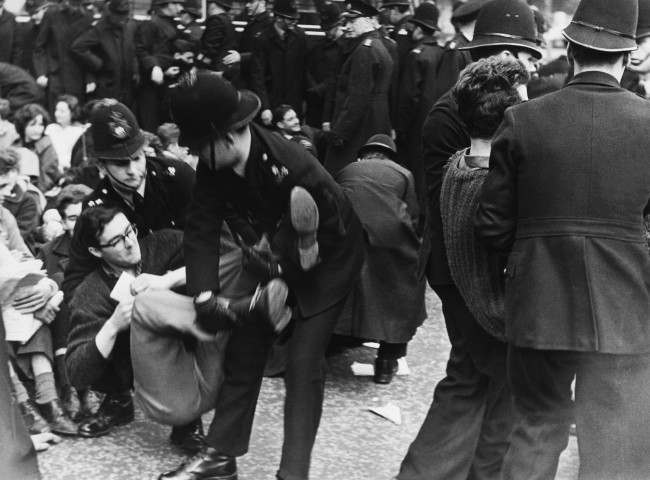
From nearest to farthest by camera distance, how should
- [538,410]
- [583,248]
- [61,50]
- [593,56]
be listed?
[583,248]
[593,56]
[538,410]
[61,50]

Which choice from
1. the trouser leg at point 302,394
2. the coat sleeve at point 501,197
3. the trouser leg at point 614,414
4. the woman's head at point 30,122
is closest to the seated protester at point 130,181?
the trouser leg at point 302,394

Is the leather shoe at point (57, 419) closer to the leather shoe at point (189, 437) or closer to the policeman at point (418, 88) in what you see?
the leather shoe at point (189, 437)

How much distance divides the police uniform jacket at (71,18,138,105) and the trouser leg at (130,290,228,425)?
6276 mm

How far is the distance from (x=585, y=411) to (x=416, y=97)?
17.3ft

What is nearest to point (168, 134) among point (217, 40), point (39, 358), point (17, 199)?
point (17, 199)

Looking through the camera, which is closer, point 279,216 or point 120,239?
point 279,216

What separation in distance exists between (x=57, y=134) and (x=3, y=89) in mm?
839

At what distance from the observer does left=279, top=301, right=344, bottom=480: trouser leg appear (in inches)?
162

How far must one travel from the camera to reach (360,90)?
8.17 metres

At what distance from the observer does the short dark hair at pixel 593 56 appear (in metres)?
3.58

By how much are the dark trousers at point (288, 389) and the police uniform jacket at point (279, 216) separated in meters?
0.11

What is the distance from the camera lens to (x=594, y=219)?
349 cm

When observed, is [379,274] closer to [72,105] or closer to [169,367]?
[169,367]

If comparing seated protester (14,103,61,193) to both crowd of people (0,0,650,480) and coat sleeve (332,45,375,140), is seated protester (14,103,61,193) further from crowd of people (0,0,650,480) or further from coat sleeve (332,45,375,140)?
crowd of people (0,0,650,480)
